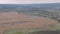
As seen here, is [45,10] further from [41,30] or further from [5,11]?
[5,11]

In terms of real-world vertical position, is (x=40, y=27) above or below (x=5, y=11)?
below

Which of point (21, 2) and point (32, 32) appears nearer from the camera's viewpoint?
point (32, 32)

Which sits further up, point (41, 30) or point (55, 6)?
point (55, 6)

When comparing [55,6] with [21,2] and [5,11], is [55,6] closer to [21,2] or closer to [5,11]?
[21,2]

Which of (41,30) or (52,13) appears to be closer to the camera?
(41,30)

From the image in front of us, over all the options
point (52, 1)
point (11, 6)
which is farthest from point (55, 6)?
point (11, 6)

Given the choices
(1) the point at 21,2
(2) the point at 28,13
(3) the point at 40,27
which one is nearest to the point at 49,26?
(3) the point at 40,27
